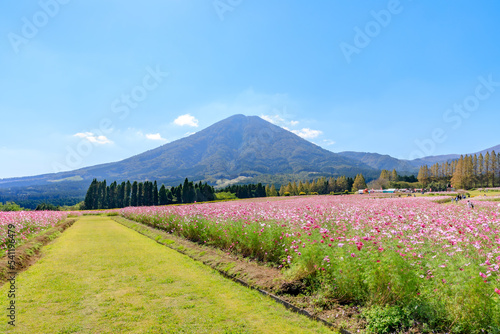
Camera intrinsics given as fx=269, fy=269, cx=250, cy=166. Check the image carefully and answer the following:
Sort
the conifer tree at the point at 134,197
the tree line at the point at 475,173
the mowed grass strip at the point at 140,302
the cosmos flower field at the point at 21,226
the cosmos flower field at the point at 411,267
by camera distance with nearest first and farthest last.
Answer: the cosmos flower field at the point at 411,267
the mowed grass strip at the point at 140,302
the cosmos flower field at the point at 21,226
the conifer tree at the point at 134,197
the tree line at the point at 475,173

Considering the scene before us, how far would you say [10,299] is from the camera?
245 inches

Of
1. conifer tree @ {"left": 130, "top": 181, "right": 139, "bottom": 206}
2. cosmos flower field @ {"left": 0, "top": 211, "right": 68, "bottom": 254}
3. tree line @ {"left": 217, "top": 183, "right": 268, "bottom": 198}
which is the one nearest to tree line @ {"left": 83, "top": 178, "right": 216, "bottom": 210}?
conifer tree @ {"left": 130, "top": 181, "right": 139, "bottom": 206}

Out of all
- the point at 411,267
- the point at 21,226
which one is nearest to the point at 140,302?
the point at 411,267

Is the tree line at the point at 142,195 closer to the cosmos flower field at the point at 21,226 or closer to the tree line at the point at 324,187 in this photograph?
the tree line at the point at 324,187

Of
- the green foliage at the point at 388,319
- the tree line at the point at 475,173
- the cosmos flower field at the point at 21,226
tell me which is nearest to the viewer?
the green foliage at the point at 388,319

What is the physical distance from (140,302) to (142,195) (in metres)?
81.6

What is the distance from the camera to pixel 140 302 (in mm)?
6016

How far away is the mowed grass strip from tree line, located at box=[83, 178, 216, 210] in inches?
2598

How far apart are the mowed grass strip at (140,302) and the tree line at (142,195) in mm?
65994

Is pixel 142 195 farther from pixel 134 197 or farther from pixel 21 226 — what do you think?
pixel 21 226

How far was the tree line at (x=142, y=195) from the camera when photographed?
75.3m

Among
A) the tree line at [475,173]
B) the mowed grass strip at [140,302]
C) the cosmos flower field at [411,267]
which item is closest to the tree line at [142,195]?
the mowed grass strip at [140,302]

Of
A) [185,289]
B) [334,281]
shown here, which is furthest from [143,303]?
[334,281]

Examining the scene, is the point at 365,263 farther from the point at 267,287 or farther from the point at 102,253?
the point at 102,253
